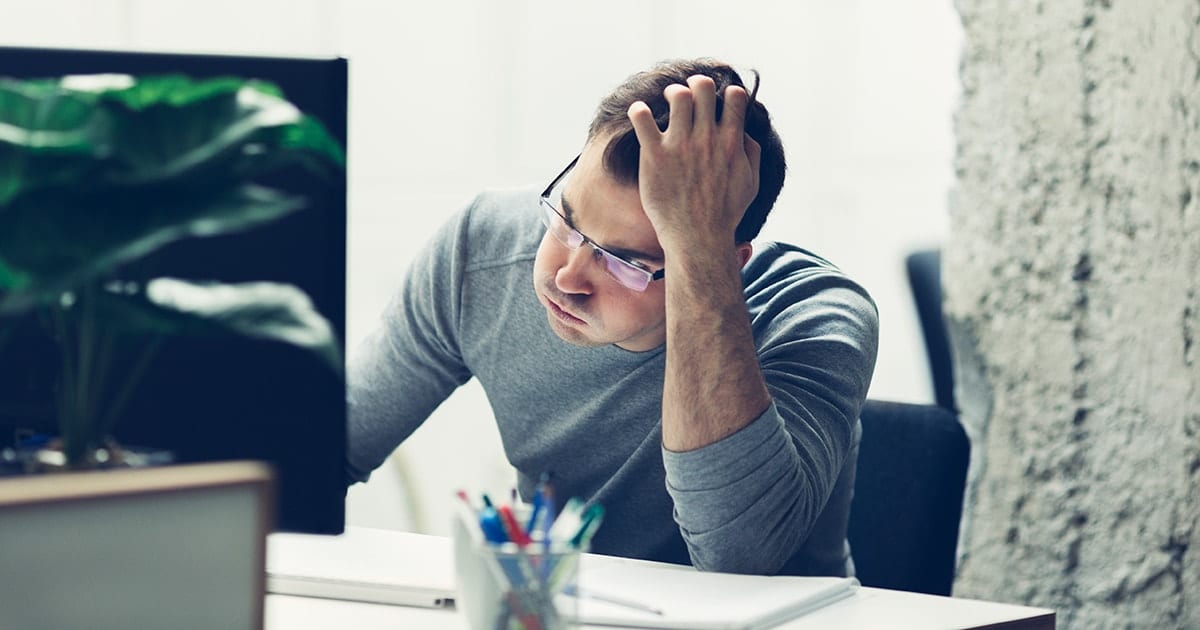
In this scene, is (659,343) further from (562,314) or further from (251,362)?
(251,362)

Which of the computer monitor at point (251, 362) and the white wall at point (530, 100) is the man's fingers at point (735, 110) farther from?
the white wall at point (530, 100)

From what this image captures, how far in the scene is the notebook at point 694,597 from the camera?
3.19 feet

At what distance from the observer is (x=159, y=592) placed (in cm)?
68

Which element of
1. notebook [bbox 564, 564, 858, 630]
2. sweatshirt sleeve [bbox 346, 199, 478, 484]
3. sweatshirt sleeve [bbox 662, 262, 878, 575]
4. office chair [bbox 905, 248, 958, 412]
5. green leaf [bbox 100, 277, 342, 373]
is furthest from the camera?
office chair [bbox 905, 248, 958, 412]

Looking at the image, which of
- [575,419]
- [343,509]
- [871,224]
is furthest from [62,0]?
[343,509]

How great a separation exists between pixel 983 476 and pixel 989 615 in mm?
749

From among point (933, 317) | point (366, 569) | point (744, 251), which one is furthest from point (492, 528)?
point (933, 317)

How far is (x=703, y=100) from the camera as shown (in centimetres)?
125

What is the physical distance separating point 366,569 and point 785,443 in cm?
38

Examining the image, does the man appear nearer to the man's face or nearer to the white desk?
the man's face

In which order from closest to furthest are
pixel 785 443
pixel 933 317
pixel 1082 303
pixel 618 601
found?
pixel 618 601, pixel 785 443, pixel 1082 303, pixel 933 317

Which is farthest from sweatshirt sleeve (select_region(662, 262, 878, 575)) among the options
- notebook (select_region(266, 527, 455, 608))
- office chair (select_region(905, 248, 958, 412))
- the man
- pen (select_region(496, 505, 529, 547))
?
office chair (select_region(905, 248, 958, 412))

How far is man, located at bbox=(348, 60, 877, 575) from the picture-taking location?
3.96 ft

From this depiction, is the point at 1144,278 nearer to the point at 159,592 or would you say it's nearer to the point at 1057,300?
the point at 1057,300
